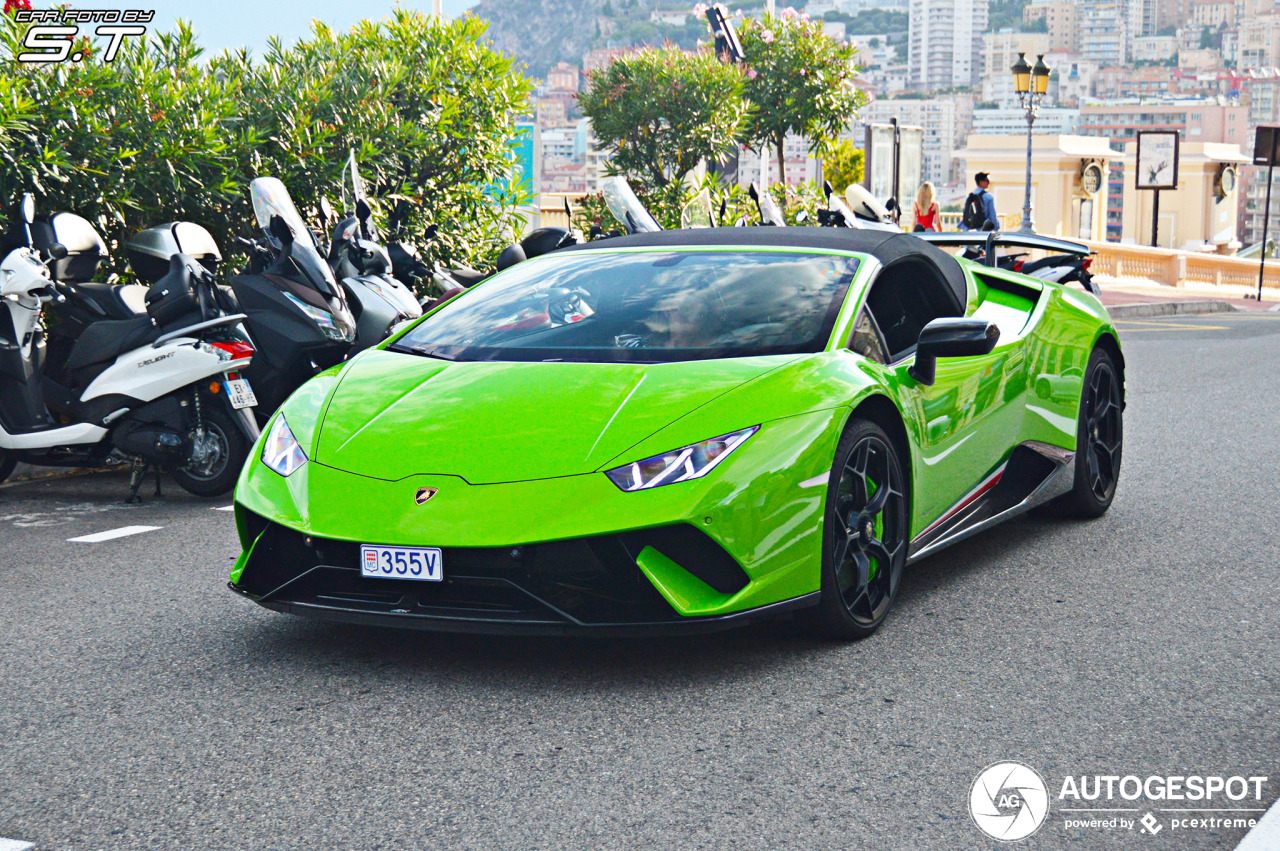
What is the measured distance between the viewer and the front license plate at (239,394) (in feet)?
23.6

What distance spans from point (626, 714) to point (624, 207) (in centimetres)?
684

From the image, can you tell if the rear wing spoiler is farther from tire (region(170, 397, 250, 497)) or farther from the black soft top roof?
tire (region(170, 397, 250, 497))

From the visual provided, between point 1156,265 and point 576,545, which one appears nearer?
point 576,545

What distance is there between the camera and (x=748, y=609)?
4016 mm

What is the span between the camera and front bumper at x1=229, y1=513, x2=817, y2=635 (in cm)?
389

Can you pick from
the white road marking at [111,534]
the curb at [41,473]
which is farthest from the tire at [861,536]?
the curb at [41,473]

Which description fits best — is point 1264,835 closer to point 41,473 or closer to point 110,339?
point 110,339

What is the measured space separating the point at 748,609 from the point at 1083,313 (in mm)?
3043

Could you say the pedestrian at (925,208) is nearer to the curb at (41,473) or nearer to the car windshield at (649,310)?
the curb at (41,473)

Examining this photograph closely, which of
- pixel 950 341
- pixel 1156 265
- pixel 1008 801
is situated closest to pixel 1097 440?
pixel 950 341

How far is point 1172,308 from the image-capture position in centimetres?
2633

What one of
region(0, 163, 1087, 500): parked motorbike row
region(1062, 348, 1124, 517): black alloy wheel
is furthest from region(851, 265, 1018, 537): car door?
region(0, 163, 1087, 500): parked motorbike row

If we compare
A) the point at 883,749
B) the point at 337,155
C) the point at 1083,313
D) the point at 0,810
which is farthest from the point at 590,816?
the point at 337,155

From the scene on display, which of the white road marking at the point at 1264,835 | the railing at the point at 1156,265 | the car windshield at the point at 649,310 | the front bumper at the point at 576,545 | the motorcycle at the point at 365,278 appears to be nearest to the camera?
the white road marking at the point at 1264,835
